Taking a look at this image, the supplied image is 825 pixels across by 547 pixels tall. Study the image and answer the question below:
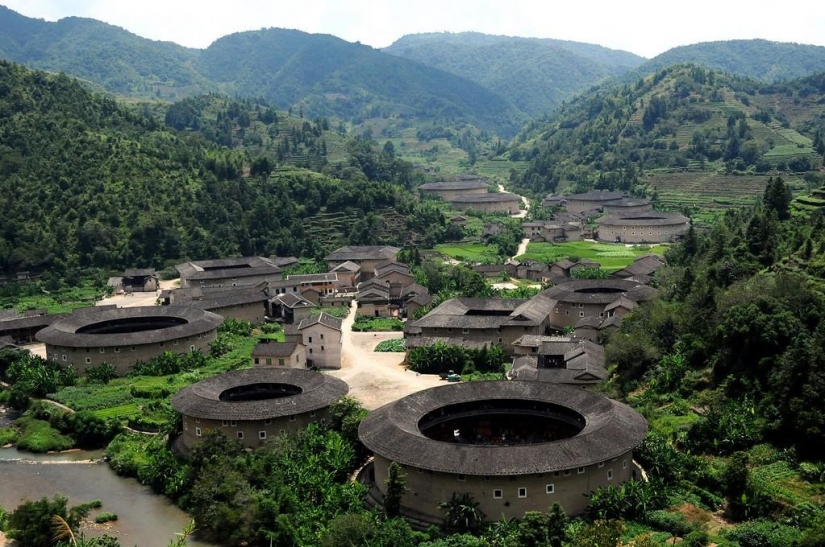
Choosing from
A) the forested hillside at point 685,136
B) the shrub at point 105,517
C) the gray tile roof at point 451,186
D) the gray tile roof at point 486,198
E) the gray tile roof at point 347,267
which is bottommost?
the shrub at point 105,517

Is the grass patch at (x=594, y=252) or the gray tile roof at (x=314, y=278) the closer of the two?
the gray tile roof at (x=314, y=278)

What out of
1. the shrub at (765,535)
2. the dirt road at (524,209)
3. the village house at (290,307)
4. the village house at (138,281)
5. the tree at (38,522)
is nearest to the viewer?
→ the shrub at (765,535)

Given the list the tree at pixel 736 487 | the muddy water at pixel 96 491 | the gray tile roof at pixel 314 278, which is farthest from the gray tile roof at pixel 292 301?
the tree at pixel 736 487

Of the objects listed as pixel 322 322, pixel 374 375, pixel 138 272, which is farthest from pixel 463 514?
pixel 138 272

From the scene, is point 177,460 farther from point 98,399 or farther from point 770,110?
point 770,110

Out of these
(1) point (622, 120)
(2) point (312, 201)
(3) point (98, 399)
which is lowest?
(3) point (98, 399)

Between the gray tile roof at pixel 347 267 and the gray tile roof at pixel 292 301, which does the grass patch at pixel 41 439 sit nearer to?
the gray tile roof at pixel 292 301

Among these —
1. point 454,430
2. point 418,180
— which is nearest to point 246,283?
point 454,430

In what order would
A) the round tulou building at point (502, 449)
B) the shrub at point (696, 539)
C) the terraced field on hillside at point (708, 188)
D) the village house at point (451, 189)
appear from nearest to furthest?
the shrub at point (696, 539) → the round tulou building at point (502, 449) → the terraced field on hillside at point (708, 188) → the village house at point (451, 189)
